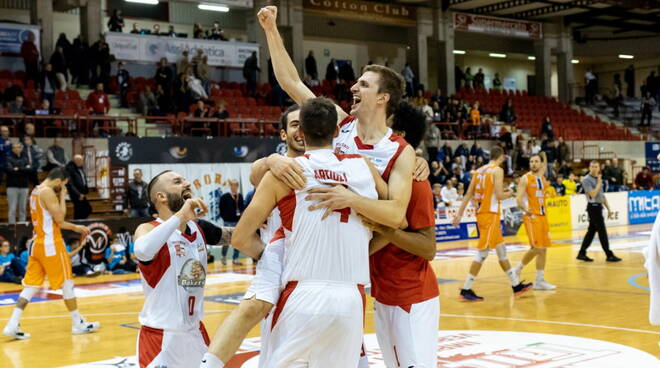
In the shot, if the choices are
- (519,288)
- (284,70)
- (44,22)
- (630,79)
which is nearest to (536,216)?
(519,288)

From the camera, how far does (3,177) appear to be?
18.7 m

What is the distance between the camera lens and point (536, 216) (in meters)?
12.5

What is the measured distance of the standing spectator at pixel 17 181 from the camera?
1747 cm

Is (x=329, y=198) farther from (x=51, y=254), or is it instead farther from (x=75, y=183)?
(x=75, y=183)

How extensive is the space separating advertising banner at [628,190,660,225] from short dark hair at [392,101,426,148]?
909 inches

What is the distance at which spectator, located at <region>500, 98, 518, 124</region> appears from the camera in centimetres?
A: 3325

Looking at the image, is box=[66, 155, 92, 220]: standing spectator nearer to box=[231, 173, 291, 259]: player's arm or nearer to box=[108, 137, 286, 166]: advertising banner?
box=[108, 137, 286, 166]: advertising banner

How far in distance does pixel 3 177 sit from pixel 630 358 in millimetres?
15132

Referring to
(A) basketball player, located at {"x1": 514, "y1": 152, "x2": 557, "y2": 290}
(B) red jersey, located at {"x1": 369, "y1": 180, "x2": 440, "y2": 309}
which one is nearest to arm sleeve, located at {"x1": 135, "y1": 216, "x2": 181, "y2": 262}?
(B) red jersey, located at {"x1": 369, "y1": 180, "x2": 440, "y2": 309}

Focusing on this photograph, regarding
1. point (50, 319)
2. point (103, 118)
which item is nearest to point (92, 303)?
point (50, 319)

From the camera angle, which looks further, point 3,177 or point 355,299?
point 3,177

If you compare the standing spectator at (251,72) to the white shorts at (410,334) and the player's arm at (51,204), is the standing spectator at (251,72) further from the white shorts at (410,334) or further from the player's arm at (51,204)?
the white shorts at (410,334)

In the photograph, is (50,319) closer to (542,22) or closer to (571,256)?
(571,256)

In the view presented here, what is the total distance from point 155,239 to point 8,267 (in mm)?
11415
